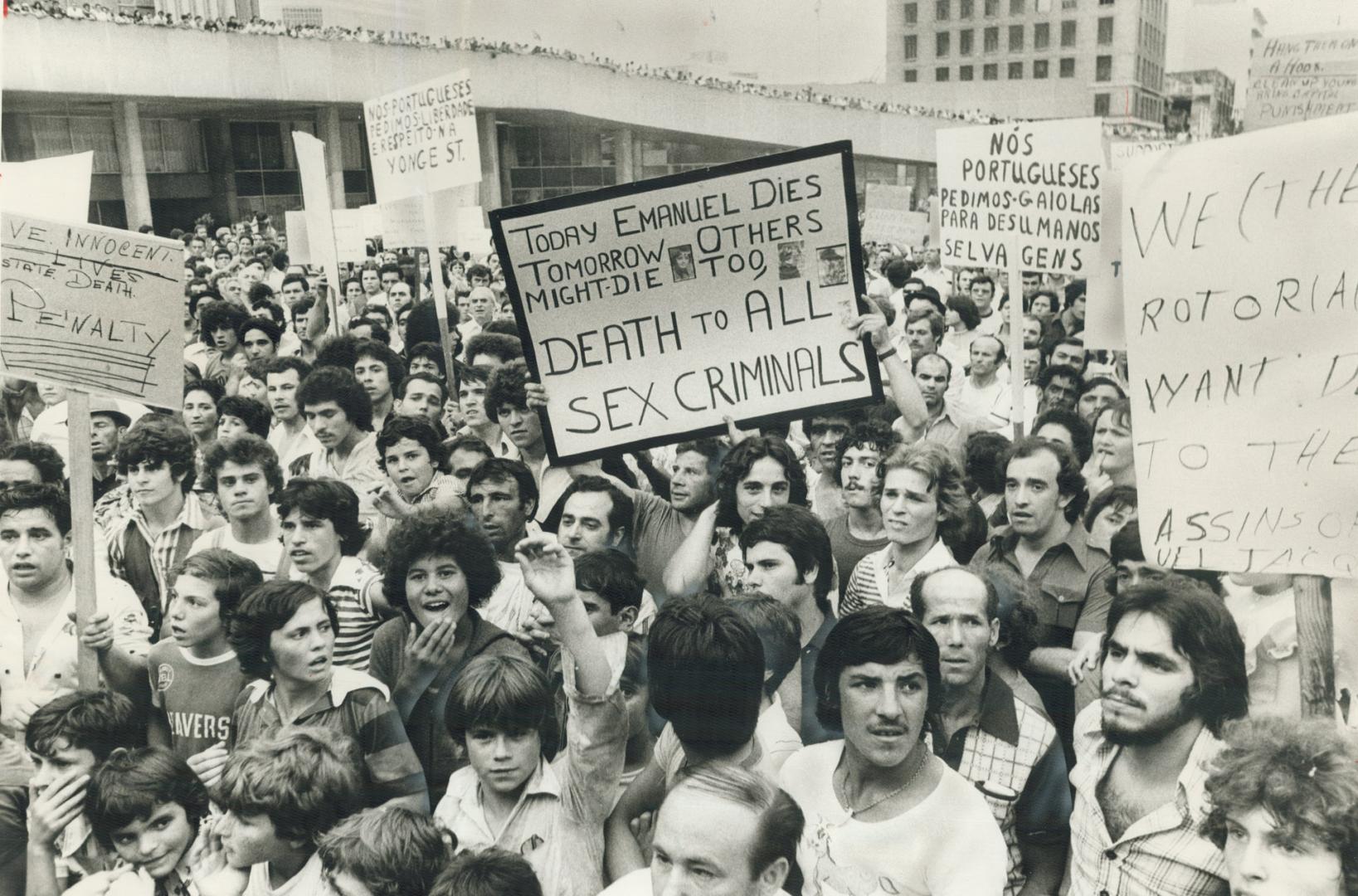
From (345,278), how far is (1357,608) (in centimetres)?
695

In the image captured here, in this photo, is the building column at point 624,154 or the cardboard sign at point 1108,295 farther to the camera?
the building column at point 624,154

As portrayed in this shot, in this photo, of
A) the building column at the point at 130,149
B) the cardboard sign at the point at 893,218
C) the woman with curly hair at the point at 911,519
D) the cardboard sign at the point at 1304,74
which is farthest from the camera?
the building column at the point at 130,149

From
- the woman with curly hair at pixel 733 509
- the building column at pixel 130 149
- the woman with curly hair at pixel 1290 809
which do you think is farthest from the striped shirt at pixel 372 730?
the building column at pixel 130 149

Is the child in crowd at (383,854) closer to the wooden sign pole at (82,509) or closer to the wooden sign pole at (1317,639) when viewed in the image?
the wooden sign pole at (82,509)

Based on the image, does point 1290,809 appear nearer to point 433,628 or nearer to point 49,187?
point 433,628

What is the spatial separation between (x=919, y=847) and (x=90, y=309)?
2459 millimetres

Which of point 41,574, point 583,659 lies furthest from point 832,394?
point 41,574

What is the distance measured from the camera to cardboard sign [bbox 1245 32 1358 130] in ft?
9.80

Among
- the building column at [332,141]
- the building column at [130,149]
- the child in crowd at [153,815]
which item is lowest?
the child in crowd at [153,815]

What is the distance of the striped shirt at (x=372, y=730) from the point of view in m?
2.66

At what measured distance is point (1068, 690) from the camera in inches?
101

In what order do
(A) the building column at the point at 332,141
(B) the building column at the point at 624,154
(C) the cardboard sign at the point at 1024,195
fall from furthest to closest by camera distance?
(A) the building column at the point at 332,141 < (B) the building column at the point at 624,154 < (C) the cardboard sign at the point at 1024,195

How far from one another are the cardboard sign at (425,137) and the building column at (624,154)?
485mm

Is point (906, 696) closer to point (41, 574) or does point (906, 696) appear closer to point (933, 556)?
point (933, 556)
